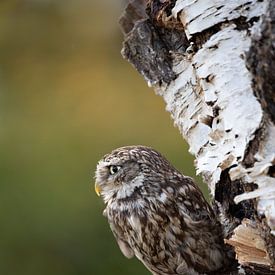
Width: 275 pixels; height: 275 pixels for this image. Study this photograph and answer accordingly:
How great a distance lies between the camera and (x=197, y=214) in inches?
133

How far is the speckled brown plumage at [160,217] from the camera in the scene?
3.36 m

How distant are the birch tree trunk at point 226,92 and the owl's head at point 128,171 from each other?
176mm

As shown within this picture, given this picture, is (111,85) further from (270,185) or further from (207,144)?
(270,185)

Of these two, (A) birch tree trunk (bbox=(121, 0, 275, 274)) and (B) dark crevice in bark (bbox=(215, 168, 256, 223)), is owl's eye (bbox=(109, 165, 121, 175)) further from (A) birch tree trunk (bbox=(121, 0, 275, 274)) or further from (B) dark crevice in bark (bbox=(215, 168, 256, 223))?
(B) dark crevice in bark (bbox=(215, 168, 256, 223))

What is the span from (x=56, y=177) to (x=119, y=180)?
228cm

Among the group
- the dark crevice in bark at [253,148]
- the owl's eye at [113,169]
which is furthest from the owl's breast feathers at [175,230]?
the dark crevice in bark at [253,148]

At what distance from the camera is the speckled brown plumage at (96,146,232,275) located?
11.0 feet

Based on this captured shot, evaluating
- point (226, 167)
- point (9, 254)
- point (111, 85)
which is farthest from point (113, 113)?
point (226, 167)

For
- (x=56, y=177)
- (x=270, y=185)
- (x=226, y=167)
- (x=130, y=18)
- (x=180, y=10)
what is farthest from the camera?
(x=56, y=177)

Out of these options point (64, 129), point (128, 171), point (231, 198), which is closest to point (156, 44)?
point (128, 171)

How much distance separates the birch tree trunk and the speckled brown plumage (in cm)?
9

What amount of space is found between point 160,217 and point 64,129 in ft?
9.59

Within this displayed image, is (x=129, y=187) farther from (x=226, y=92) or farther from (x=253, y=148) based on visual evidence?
(x=253, y=148)

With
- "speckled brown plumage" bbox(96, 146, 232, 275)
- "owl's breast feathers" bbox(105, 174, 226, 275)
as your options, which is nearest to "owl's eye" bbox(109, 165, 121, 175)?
"speckled brown plumage" bbox(96, 146, 232, 275)
